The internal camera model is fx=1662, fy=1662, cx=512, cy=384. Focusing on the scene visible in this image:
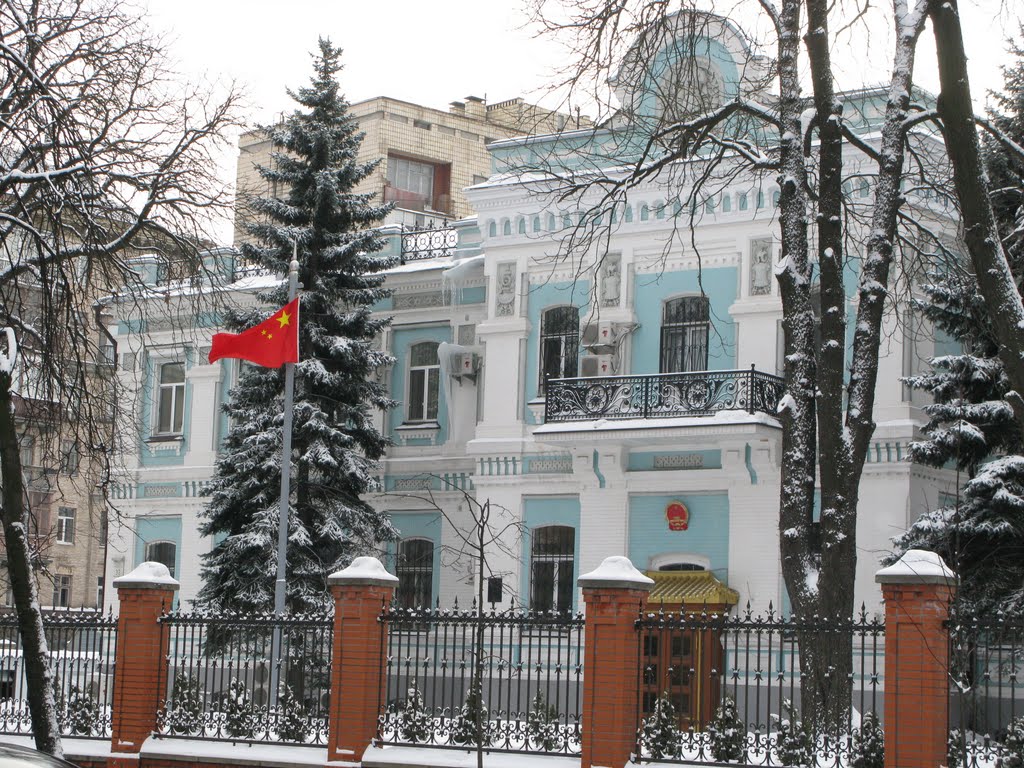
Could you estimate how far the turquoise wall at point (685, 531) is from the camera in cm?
2552

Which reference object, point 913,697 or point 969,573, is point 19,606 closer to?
point 913,697

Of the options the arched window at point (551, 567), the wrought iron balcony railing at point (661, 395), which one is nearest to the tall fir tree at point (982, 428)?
the wrought iron balcony railing at point (661, 395)

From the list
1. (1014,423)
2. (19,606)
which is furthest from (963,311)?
(19,606)

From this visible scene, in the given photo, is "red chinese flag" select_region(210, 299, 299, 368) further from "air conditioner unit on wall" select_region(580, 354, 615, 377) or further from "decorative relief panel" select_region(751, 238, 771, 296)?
"decorative relief panel" select_region(751, 238, 771, 296)

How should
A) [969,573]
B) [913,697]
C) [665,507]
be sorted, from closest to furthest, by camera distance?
1. [913,697]
2. [969,573]
3. [665,507]

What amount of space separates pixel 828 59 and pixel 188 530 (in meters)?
19.8

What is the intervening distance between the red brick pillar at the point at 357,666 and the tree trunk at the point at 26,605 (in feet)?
8.39

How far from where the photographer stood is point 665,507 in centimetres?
2606

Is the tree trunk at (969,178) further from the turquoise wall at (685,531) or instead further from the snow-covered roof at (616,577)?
the turquoise wall at (685,531)

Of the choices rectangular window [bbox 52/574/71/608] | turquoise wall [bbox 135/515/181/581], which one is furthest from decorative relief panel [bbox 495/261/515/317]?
rectangular window [bbox 52/574/71/608]

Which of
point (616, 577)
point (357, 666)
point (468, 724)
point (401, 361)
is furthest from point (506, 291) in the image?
point (616, 577)

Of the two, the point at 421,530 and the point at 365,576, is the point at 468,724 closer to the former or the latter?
the point at 365,576

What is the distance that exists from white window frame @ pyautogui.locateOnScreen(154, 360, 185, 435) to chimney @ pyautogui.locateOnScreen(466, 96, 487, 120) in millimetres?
20381

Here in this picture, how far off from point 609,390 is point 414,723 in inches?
431
